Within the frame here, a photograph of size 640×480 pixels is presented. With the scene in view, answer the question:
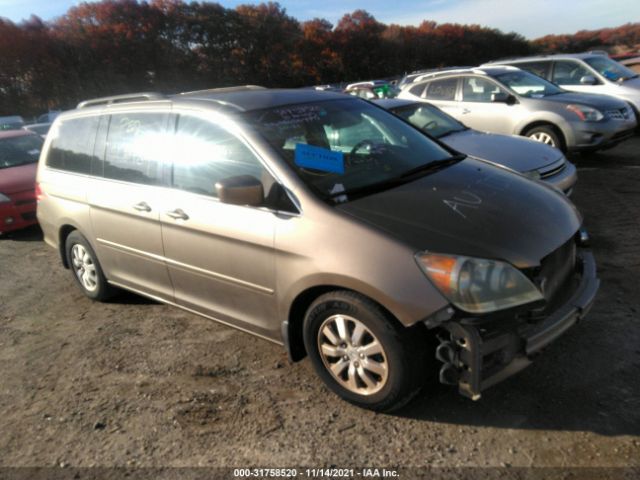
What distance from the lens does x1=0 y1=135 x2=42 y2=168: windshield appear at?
838 cm

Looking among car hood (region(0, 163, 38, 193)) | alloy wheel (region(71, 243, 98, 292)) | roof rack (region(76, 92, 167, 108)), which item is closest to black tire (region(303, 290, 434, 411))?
roof rack (region(76, 92, 167, 108))

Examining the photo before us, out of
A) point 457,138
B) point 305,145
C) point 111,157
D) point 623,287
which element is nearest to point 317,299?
point 305,145

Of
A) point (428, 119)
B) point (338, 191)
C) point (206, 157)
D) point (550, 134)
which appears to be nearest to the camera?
point (338, 191)

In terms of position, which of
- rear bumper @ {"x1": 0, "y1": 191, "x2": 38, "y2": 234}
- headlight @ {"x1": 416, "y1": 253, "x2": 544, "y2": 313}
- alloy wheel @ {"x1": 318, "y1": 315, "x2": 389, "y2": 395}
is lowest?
rear bumper @ {"x1": 0, "y1": 191, "x2": 38, "y2": 234}

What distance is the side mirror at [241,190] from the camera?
2.92m

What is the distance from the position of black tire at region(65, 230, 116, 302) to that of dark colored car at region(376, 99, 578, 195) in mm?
3219

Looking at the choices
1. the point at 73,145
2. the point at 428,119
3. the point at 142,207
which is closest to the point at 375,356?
the point at 142,207

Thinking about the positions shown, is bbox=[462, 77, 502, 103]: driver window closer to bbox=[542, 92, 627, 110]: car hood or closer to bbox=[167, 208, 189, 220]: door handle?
bbox=[542, 92, 627, 110]: car hood

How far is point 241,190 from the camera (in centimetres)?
292

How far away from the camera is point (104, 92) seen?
3903 centimetres

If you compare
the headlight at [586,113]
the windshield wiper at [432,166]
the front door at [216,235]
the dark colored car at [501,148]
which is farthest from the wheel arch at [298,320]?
the headlight at [586,113]

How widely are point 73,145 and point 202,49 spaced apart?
44.4 meters

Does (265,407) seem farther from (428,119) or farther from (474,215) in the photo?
(428,119)

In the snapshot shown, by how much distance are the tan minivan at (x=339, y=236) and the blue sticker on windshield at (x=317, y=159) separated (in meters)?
0.01
